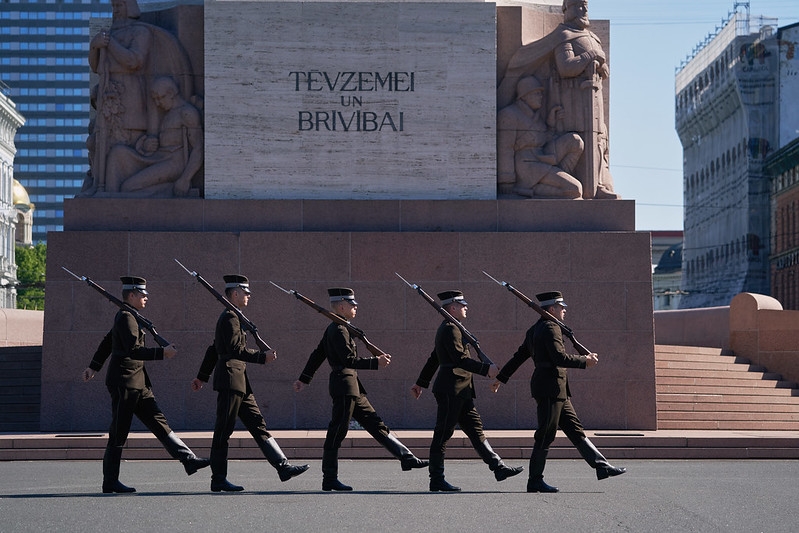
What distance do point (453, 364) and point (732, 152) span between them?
233ft

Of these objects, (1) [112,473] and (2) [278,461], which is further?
(2) [278,461]

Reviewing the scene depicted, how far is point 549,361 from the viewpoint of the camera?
1391cm

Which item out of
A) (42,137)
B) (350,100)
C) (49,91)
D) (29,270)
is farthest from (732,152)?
(42,137)

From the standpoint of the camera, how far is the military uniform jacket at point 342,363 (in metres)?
13.9

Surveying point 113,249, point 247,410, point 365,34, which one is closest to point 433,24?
point 365,34

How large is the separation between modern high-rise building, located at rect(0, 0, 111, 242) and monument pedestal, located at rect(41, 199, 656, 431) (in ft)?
466

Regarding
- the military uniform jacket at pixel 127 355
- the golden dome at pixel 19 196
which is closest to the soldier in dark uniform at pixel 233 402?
the military uniform jacket at pixel 127 355

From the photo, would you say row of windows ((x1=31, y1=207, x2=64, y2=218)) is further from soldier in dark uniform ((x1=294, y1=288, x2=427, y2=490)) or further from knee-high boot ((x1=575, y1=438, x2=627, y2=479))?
knee-high boot ((x1=575, y1=438, x2=627, y2=479))

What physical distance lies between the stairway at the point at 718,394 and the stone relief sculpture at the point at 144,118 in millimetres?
7573

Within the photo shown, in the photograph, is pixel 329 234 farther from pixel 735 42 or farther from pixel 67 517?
pixel 735 42

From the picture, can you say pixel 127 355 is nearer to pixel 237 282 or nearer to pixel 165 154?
pixel 237 282

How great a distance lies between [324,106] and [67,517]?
35.2 feet

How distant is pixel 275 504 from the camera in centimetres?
1245

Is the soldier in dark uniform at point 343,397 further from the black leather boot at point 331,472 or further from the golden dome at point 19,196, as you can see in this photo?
the golden dome at point 19,196
